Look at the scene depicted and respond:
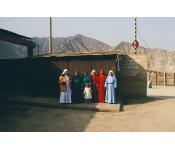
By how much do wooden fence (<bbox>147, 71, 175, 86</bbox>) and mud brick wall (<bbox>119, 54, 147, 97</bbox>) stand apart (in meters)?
12.6

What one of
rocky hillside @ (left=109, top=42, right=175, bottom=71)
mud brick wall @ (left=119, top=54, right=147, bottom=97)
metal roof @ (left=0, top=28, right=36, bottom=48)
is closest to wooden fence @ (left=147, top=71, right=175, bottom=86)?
mud brick wall @ (left=119, top=54, right=147, bottom=97)

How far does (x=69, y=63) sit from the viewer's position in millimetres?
7906

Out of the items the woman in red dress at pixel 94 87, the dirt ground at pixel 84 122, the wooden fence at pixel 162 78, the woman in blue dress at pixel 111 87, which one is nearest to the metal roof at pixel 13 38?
the dirt ground at pixel 84 122

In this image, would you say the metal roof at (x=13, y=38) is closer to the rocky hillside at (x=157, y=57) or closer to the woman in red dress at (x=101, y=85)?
the woman in red dress at (x=101, y=85)

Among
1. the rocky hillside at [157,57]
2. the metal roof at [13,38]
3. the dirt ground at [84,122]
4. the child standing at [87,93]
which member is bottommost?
the dirt ground at [84,122]

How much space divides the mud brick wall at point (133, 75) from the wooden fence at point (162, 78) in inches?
496

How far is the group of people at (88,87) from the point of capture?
691cm

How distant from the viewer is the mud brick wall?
8.64 meters

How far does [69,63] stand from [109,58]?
2.23m

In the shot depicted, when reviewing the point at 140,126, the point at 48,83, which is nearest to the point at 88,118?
the point at 140,126

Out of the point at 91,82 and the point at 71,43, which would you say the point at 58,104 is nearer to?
the point at 91,82

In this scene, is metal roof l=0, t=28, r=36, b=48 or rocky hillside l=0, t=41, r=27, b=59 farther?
rocky hillside l=0, t=41, r=27, b=59

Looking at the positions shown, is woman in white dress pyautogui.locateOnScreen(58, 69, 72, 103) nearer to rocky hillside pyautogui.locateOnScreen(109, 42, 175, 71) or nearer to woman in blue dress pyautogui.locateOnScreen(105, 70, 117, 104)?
woman in blue dress pyautogui.locateOnScreen(105, 70, 117, 104)

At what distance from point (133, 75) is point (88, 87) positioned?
10.9 feet
